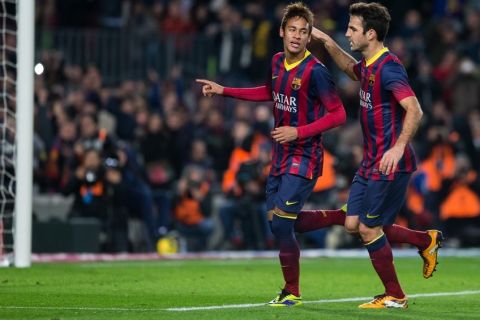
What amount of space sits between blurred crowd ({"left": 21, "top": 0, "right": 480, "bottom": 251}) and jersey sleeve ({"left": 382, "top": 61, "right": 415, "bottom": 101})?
8678 millimetres

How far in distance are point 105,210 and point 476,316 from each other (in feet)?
30.2

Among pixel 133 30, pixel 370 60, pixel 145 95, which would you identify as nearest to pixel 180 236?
pixel 145 95

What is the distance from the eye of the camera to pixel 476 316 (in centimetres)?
931

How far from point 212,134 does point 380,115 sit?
11357 mm

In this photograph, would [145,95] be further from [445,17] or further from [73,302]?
[73,302]

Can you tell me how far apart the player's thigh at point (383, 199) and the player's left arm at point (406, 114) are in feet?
1.10

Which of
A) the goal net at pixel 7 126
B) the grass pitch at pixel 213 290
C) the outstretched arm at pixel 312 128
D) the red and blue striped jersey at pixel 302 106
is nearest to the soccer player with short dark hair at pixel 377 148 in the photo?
the outstretched arm at pixel 312 128

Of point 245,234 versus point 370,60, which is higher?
point 370,60

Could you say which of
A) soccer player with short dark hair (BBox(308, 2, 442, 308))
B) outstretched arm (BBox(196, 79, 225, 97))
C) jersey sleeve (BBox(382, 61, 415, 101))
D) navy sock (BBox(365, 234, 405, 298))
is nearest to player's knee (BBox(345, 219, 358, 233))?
soccer player with short dark hair (BBox(308, 2, 442, 308))

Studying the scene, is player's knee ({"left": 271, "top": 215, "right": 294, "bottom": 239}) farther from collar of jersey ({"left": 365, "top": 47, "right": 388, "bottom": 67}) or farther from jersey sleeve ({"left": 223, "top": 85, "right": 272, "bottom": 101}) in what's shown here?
collar of jersey ({"left": 365, "top": 47, "right": 388, "bottom": 67})

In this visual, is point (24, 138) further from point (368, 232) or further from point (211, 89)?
point (368, 232)

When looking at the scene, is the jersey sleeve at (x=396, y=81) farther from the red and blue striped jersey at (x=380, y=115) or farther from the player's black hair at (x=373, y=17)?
the player's black hair at (x=373, y=17)

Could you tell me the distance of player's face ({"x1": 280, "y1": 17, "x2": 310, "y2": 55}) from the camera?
391 inches

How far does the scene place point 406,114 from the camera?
30.8ft
